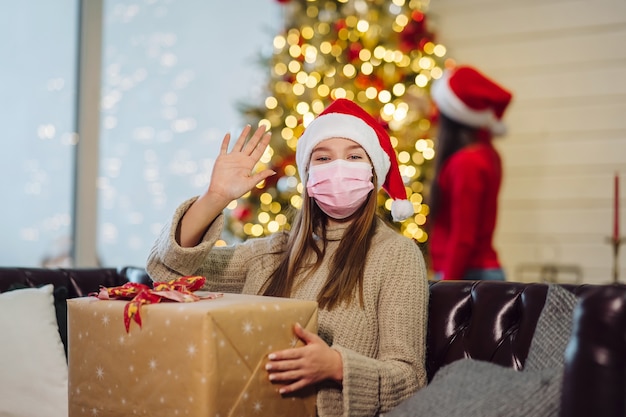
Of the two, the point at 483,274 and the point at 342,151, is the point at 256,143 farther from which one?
the point at 483,274

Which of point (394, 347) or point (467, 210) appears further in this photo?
point (467, 210)

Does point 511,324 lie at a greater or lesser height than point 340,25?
lesser

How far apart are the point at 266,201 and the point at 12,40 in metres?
1.46

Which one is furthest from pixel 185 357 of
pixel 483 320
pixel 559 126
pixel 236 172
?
pixel 559 126

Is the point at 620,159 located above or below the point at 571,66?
below

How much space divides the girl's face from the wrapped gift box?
20.7 inches

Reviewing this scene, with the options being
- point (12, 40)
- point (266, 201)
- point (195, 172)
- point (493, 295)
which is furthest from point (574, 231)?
point (12, 40)

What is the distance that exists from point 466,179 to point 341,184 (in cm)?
134

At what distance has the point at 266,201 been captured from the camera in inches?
156

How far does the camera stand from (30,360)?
1975 mm

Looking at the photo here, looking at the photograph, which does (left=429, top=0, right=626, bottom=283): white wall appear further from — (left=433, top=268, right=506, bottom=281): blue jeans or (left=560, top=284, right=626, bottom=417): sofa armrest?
(left=560, top=284, right=626, bottom=417): sofa armrest

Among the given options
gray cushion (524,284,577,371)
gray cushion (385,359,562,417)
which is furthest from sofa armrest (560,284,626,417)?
gray cushion (524,284,577,371)

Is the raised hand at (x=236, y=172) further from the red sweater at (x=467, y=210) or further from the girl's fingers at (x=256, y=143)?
the red sweater at (x=467, y=210)

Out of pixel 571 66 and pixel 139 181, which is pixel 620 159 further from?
pixel 139 181
